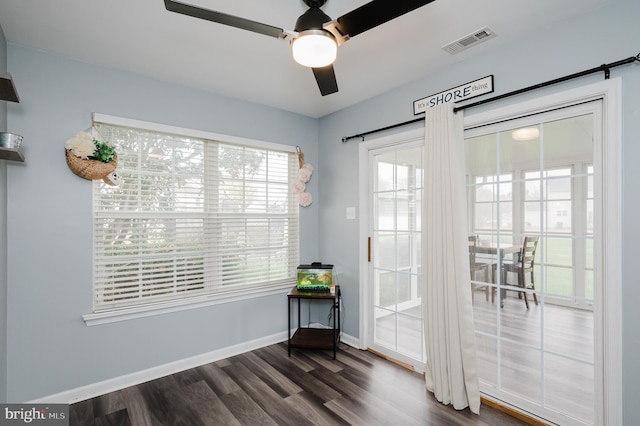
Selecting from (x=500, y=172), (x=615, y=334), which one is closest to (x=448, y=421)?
(x=615, y=334)

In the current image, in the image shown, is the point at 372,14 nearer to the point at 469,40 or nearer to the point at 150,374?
the point at 469,40

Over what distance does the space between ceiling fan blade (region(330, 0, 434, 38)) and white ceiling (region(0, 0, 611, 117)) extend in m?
0.35

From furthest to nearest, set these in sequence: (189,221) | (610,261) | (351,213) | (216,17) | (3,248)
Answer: (351,213) < (189,221) < (3,248) < (610,261) < (216,17)

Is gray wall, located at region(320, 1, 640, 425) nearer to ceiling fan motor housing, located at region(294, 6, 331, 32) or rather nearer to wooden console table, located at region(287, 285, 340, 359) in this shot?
ceiling fan motor housing, located at region(294, 6, 331, 32)

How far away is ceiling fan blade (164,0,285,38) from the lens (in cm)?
132

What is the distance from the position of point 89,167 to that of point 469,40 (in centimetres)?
297

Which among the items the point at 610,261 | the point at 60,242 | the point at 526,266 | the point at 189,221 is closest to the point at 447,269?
the point at 526,266

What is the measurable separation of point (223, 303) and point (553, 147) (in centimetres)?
310

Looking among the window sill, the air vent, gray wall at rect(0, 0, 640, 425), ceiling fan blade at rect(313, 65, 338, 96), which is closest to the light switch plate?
gray wall at rect(0, 0, 640, 425)

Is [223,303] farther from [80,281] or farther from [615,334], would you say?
[615,334]

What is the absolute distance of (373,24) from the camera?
151 cm

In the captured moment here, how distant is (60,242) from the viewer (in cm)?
237

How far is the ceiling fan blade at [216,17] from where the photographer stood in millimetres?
1316

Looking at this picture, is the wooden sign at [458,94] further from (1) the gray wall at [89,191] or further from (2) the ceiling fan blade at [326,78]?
(2) the ceiling fan blade at [326,78]
